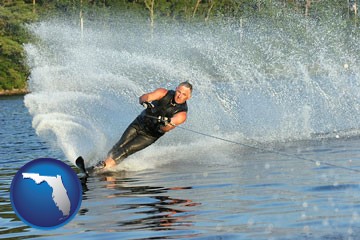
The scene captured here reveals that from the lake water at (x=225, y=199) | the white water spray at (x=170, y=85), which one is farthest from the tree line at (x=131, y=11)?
the lake water at (x=225, y=199)

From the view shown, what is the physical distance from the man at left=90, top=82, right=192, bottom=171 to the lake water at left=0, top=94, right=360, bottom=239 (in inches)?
15.3

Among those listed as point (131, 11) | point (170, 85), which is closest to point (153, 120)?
point (170, 85)

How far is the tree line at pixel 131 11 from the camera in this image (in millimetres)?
62812

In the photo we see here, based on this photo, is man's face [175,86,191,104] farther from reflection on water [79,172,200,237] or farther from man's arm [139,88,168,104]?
reflection on water [79,172,200,237]

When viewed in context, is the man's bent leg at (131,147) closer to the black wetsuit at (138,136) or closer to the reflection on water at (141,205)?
the black wetsuit at (138,136)

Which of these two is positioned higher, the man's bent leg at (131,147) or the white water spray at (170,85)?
the man's bent leg at (131,147)

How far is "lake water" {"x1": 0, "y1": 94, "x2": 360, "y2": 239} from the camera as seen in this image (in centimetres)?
781

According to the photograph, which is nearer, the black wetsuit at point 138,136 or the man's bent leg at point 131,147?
the black wetsuit at point 138,136

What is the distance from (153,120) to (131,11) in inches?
2489

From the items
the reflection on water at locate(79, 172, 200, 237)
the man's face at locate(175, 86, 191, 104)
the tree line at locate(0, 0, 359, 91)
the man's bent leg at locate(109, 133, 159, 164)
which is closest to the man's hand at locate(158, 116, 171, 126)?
the man's face at locate(175, 86, 191, 104)

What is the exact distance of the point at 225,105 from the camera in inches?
723

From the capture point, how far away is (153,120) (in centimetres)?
1313

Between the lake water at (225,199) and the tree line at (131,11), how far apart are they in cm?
3996

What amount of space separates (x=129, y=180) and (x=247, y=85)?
821cm
